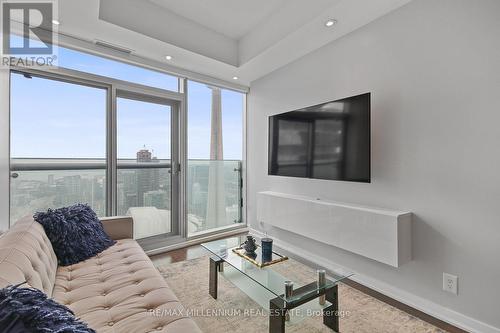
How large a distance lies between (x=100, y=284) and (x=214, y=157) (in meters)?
2.49

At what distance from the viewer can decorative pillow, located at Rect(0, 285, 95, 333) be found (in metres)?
0.68

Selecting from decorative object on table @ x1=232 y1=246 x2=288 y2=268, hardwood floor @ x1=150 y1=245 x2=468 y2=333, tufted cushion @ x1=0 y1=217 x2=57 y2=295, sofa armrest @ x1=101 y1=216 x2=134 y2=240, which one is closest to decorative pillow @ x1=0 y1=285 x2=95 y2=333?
tufted cushion @ x1=0 y1=217 x2=57 y2=295

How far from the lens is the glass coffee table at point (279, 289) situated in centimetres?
147

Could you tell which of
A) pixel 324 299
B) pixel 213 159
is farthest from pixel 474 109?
pixel 213 159

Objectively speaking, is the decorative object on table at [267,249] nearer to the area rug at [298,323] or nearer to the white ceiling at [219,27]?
the area rug at [298,323]

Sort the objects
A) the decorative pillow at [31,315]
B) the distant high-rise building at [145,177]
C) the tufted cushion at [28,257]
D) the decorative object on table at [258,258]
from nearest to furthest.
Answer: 1. the decorative pillow at [31,315]
2. the tufted cushion at [28,257]
3. the decorative object on table at [258,258]
4. the distant high-rise building at [145,177]

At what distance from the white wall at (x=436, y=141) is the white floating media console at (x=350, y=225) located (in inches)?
6.7

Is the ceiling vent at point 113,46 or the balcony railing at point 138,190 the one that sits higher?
the ceiling vent at point 113,46

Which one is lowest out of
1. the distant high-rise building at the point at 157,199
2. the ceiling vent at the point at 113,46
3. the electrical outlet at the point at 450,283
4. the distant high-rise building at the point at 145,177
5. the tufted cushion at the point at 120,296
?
the electrical outlet at the point at 450,283

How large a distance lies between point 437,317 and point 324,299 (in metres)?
0.95

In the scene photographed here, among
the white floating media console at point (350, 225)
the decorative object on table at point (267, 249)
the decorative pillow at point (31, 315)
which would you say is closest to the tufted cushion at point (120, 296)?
the decorative pillow at point (31, 315)

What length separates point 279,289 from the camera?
1.59m

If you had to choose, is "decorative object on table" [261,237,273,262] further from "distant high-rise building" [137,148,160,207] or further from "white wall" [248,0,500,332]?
"distant high-rise building" [137,148,160,207]

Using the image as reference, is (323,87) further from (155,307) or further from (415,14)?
(155,307)
